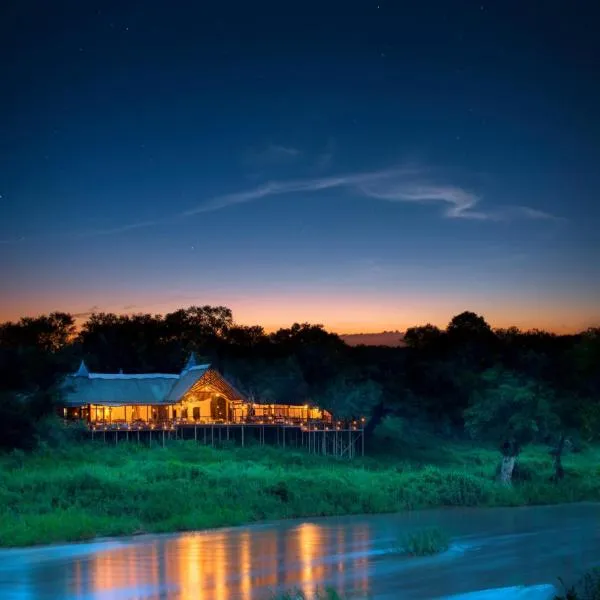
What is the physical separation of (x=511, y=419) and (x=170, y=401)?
24.5 meters

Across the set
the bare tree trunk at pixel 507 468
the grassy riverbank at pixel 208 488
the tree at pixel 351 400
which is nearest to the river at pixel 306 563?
the grassy riverbank at pixel 208 488

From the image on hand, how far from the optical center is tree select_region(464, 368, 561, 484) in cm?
5703

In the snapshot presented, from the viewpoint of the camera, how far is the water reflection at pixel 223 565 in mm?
28188

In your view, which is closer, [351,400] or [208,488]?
[208,488]

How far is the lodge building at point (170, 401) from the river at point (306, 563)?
2936 centimetres

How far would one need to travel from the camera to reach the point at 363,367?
9225 centimetres

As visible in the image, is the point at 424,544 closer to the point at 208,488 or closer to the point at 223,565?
the point at 223,565

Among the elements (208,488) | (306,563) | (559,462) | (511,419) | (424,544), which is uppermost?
(511,419)

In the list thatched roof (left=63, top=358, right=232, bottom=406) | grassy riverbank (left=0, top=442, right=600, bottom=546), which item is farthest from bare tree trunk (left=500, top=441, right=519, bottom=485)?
thatched roof (left=63, top=358, right=232, bottom=406)

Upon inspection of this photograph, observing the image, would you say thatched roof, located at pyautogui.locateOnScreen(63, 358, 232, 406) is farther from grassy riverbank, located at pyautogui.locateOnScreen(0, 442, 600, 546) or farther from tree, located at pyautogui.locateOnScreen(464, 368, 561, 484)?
tree, located at pyautogui.locateOnScreen(464, 368, 561, 484)

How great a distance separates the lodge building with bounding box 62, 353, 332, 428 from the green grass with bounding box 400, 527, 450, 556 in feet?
116

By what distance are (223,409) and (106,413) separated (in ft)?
24.8

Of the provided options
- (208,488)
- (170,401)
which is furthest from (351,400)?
(208,488)

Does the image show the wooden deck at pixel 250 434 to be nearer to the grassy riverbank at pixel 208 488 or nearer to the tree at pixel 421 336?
the grassy riverbank at pixel 208 488
